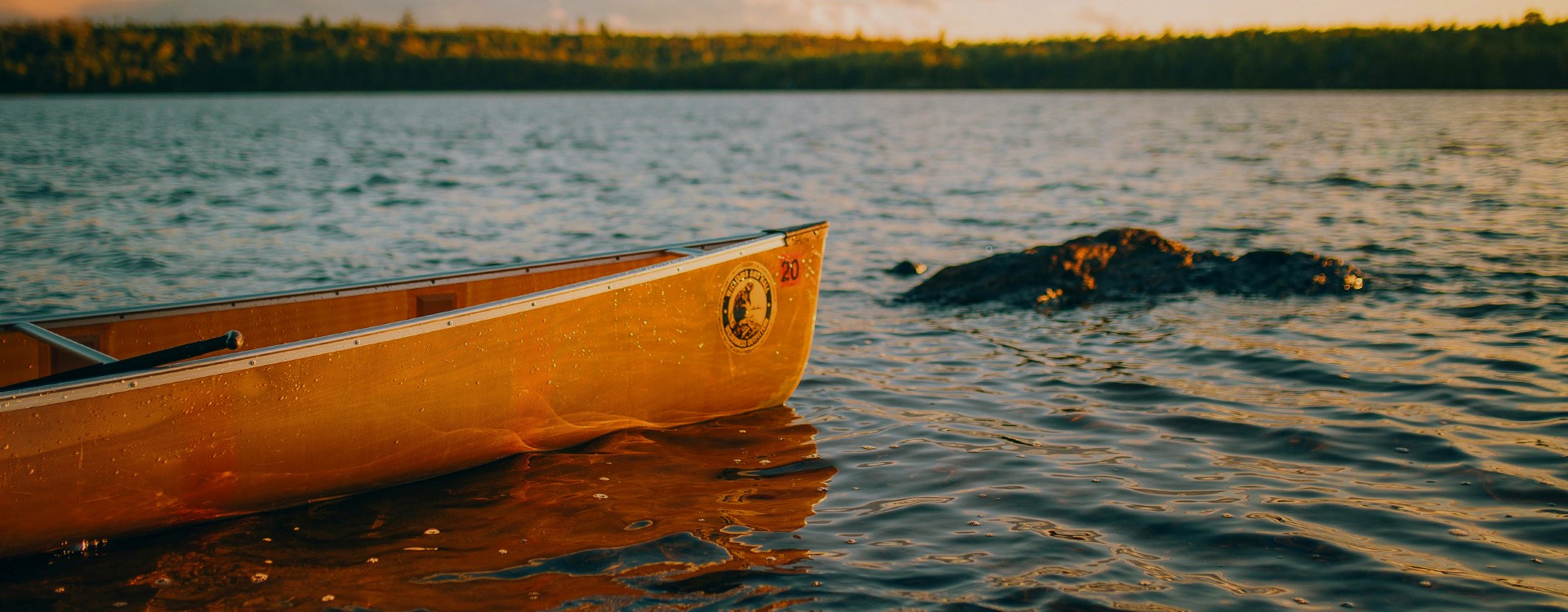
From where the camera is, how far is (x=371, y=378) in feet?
18.2

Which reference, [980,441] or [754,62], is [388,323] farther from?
[754,62]

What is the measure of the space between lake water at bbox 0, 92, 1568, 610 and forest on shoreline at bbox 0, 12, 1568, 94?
87.6 meters

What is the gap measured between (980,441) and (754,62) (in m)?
136

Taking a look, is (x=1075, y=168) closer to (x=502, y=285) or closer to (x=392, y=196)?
(x=392, y=196)

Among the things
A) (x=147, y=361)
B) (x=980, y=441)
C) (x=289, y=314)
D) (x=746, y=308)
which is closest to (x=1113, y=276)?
(x=980, y=441)

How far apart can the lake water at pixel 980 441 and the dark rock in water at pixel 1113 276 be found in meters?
0.40

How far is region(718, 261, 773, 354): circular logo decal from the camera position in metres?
7.16

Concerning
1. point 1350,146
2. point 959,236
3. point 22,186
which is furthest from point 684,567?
point 1350,146

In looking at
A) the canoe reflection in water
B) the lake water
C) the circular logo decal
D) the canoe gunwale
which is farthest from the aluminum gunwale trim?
the canoe reflection in water

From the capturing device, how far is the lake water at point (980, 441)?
15.5 ft

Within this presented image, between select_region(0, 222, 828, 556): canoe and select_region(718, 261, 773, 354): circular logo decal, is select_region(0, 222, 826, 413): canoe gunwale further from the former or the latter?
select_region(718, 261, 773, 354): circular logo decal

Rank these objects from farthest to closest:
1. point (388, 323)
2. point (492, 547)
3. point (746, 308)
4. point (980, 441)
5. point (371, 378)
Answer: point (746, 308) < point (980, 441) < point (388, 323) < point (371, 378) < point (492, 547)

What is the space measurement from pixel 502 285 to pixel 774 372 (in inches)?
77.2

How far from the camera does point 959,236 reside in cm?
1642
